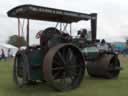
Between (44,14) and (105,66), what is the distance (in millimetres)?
3098

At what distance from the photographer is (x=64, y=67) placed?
760cm

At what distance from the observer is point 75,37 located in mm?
8969

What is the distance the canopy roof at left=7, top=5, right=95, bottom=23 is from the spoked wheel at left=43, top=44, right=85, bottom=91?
3.58 ft

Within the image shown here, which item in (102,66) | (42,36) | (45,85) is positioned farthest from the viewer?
(102,66)

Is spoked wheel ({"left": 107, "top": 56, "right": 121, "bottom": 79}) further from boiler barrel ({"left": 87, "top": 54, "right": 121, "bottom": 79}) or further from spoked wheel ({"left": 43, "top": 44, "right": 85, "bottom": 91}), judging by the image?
spoked wheel ({"left": 43, "top": 44, "right": 85, "bottom": 91})

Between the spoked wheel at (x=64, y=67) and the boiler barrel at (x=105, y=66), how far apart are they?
6.16 ft

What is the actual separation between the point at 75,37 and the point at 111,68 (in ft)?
6.34

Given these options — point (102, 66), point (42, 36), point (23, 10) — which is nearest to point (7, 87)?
point (42, 36)

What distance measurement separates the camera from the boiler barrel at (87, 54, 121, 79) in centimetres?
966

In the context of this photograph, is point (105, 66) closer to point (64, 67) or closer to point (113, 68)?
point (113, 68)

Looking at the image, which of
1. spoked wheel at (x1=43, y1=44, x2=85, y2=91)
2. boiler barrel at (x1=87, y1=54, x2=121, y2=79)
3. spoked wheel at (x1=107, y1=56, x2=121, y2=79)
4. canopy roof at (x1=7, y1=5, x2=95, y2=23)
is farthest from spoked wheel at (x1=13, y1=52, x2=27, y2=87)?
spoked wheel at (x1=107, y1=56, x2=121, y2=79)

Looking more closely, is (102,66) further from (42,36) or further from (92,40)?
(42,36)

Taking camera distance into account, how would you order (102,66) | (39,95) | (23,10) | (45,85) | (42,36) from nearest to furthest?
1. (39,95)
2. (23,10)
3. (42,36)
4. (45,85)
5. (102,66)

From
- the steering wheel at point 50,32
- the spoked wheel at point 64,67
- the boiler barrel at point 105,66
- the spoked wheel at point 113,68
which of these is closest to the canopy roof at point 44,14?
the steering wheel at point 50,32
